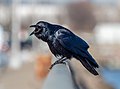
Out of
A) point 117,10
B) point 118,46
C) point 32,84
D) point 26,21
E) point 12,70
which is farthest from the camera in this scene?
point 117,10

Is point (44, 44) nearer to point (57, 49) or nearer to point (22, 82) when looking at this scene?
point (57, 49)

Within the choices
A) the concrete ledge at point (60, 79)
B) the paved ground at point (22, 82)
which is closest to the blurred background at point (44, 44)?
the paved ground at point (22, 82)

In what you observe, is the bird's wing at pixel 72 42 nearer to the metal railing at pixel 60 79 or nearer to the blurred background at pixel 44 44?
the metal railing at pixel 60 79

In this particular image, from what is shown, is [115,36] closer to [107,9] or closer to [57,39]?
[107,9]

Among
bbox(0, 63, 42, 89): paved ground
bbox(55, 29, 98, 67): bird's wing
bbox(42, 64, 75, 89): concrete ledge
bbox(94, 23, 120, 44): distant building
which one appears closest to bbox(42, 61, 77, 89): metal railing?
bbox(42, 64, 75, 89): concrete ledge

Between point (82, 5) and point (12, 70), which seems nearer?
point (12, 70)

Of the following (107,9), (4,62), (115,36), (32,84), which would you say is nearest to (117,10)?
(107,9)

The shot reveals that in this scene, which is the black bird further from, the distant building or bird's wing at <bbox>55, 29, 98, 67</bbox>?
the distant building
